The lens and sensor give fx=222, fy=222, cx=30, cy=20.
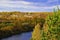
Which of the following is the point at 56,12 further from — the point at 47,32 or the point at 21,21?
the point at 21,21

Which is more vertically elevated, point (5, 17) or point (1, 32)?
point (5, 17)

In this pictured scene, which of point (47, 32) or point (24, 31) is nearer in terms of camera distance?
point (47, 32)

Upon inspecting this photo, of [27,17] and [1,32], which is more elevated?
[27,17]

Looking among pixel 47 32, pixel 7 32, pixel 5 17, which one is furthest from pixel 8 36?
pixel 47 32

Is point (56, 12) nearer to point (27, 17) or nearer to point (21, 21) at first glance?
point (27, 17)

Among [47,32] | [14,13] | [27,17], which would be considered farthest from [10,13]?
[47,32]

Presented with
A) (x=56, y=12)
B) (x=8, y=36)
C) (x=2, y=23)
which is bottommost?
(x=8, y=36)

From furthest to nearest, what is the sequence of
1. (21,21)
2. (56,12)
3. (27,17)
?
(21,21), (27,17), (56,12)

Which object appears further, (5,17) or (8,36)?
(8,36)

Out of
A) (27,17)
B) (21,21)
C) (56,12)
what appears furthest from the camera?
(21,21)
